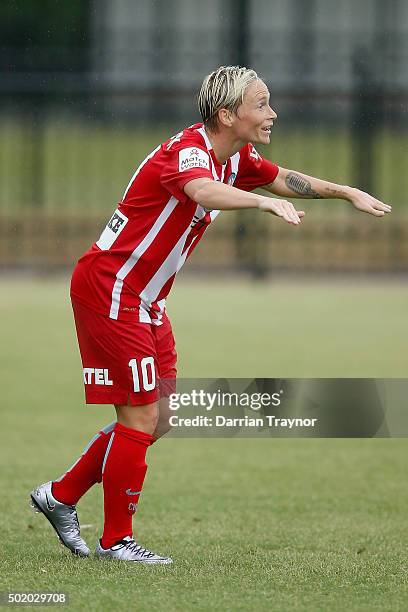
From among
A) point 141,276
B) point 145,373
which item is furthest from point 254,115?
point 145,373

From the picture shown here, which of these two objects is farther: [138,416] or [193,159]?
[138,416]

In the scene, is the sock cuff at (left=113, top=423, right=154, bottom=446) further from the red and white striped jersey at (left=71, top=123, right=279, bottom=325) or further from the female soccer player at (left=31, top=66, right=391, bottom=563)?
the red and white striped jersey at (left=71, top=123, right=279, bottom=325)

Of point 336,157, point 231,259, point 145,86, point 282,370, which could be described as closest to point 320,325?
point 282,370

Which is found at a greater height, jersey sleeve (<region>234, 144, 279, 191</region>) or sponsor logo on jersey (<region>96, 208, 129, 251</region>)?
jersey sleeve (<region>234, 144, 279, 191</region>)

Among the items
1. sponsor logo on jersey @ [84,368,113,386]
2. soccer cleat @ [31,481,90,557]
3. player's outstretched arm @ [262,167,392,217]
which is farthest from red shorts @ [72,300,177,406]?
player's outstretched arm @ [262,167,392,217]

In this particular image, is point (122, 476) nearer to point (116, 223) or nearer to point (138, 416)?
point (138, 416)

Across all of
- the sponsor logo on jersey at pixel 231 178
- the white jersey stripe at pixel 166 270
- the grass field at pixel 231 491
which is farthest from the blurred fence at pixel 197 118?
the white jersey stripe at pixel 166 270

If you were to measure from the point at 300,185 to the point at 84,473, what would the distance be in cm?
151

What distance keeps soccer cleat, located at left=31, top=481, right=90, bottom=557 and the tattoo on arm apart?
1.63 m

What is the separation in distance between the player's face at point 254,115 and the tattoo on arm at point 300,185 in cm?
54

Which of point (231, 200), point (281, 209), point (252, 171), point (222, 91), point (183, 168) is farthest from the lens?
point (252, 171)

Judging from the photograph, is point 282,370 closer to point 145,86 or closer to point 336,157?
point 145,86

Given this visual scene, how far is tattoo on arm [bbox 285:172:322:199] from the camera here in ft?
18.1

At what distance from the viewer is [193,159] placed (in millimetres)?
4820
